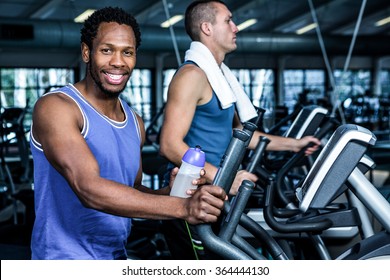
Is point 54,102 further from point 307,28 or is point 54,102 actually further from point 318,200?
point 307,28

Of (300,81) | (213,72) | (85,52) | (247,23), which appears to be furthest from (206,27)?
(300,81)

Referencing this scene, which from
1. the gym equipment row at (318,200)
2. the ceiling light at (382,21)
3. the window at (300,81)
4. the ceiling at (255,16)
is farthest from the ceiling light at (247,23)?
the gym equipment row at (318,200)

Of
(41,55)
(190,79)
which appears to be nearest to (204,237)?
(190,79)

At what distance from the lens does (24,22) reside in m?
9.51

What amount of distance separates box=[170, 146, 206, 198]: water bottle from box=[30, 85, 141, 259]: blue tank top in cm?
22

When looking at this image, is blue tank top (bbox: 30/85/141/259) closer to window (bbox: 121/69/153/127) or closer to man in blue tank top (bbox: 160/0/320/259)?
man in blue tank top (bbox: 160/0/320/259)

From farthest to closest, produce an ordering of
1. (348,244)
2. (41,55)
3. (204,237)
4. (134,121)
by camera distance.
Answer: (41,55)
(348,244)
(134,121)
(204,237)

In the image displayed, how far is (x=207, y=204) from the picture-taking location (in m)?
1.00

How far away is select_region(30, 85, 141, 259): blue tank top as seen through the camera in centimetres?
126

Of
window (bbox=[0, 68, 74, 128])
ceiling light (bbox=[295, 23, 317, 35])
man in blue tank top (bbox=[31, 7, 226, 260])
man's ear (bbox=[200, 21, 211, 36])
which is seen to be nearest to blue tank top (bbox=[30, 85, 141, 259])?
man in blue tank top (bbox=[31, 7, 226, 260])

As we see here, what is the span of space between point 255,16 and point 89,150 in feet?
41.6

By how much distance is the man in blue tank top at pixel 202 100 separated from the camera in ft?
6.05
